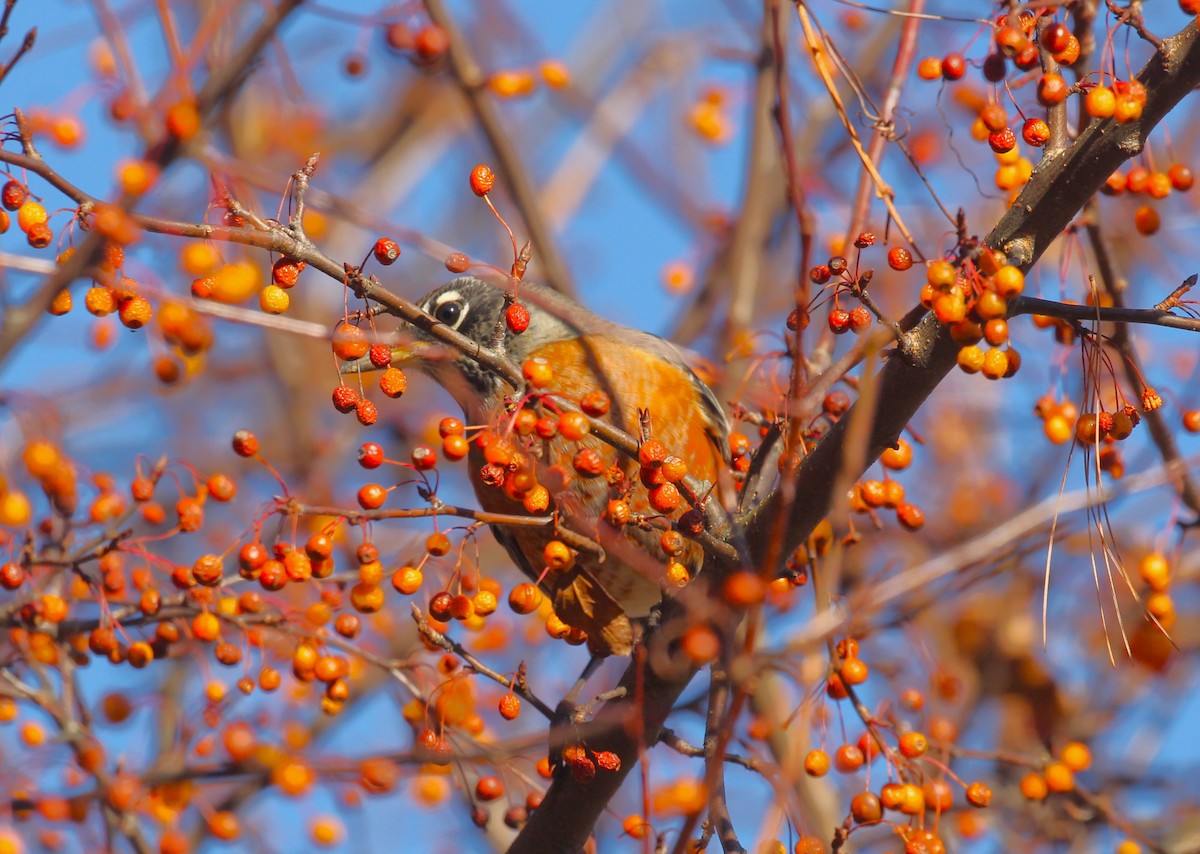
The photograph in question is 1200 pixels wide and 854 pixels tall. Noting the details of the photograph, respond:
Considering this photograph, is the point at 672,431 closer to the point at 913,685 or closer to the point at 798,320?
the point at 913,685

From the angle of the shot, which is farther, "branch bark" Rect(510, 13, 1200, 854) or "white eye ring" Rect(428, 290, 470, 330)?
"white eye ring" Rect(428, 290, 470, 330)

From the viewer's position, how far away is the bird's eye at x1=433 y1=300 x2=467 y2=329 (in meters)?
4.30

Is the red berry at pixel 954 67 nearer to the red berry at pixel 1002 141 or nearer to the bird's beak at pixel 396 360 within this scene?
the red berry at pixel 1002 141

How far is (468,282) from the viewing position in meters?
4.68

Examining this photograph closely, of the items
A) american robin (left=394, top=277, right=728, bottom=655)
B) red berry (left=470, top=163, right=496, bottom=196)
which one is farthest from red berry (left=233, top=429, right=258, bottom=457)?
red berry (left=470, top=163, right=496, bottom=196)

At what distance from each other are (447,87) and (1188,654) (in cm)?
526

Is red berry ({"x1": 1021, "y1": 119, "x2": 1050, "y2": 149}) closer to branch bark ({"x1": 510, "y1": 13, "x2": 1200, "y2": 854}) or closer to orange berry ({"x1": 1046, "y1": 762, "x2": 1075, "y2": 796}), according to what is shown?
branch bark ({"x1": 510, "y1": 13, "x2": 1200, "y2": 854})

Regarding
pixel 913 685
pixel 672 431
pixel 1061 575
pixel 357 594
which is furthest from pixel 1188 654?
pixel 357 594

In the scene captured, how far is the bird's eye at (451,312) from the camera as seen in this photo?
4.30m

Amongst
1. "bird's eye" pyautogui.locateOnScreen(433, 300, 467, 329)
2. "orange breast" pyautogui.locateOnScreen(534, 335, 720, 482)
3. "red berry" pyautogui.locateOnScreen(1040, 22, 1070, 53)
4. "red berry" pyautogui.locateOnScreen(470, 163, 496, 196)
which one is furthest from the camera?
"bird's eye" pyautogui.locateOnScreen(433, 300, 467, 329)

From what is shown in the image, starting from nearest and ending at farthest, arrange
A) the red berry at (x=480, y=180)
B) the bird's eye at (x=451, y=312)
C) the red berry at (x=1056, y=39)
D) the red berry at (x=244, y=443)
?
the red berry at (x=1056, y=39) → the red berry at (x=480, y=180) → the red berry at (x=244, y=443) → the bird's eye at (x=451, y=312)

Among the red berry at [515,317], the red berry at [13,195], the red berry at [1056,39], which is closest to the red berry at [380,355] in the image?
the red berry at [515,317]

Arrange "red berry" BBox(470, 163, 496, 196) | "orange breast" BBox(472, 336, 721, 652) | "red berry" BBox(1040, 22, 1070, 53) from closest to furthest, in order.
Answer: "red berry" BBox(1040, 22, 1070, 53), "red berry" BBox(470, 163, 496, 196), "orange breast" BBox(472, 336, 721, 652)

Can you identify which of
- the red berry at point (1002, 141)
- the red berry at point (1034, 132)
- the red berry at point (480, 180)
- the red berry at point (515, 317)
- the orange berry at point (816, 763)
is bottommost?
the red berry at point (515, 317)
